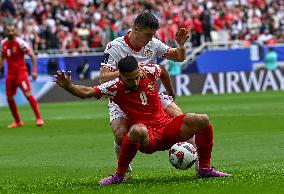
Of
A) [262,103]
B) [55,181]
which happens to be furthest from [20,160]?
[262,103]

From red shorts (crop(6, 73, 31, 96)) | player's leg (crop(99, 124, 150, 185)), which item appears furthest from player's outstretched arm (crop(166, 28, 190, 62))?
red shorts (crop(6, 73, 31, 96))

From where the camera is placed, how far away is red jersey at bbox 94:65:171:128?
10.6 metres

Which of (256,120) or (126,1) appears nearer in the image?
(256,120)

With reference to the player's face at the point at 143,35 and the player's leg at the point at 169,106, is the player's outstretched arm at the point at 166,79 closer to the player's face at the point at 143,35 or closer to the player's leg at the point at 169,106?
the player's leg at the point at 169,106

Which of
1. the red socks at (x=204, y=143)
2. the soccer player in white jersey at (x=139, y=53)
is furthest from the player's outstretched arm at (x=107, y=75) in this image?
the red socks at (x=204, y=143)

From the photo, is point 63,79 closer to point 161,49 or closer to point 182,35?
point 182,35

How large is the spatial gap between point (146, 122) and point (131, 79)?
0.63m

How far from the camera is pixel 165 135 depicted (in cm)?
1058

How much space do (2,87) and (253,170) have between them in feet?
73.0

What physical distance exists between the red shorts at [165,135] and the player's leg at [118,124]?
0.48 metres

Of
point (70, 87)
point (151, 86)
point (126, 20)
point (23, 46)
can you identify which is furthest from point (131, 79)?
point (126, 20)

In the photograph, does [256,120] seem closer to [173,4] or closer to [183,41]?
[183,41]

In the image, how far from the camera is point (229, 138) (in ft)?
54.4

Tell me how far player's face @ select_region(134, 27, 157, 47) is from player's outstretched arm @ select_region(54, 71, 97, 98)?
3.88 feet
